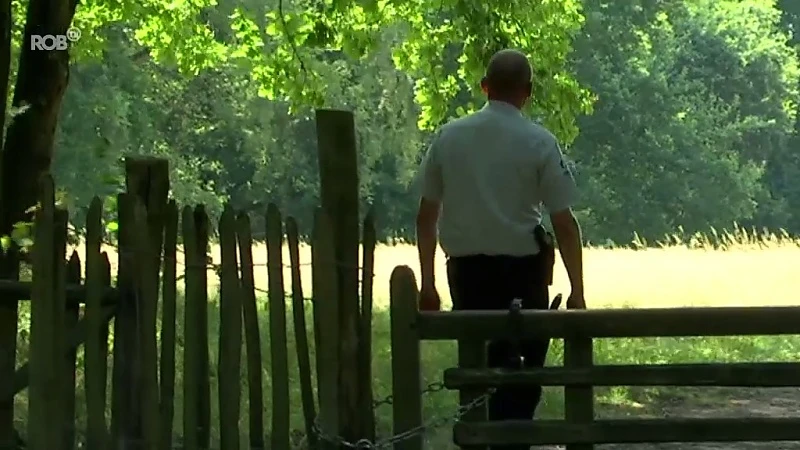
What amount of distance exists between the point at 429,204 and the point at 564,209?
591mm

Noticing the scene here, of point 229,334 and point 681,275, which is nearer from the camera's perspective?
point 229,334

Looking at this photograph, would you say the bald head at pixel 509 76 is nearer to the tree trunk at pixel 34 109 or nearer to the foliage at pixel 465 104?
the tree trunk at pixel 34 109

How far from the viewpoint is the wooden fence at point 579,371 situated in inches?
207

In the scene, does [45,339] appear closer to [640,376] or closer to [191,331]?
[191,331]

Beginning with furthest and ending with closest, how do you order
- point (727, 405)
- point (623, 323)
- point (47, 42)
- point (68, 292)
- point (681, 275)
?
point (681, 275) → point (727, 405) → point (47, 42) → point (68, 292) → point (623, 323)

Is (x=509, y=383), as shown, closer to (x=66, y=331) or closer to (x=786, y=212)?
(x=66, y=331)

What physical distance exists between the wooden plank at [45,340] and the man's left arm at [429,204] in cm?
156

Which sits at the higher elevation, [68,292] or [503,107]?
[503,107]

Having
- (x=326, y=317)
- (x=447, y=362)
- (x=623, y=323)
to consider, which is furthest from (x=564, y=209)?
(x=447, y=362)

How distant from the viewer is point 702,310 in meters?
5.23

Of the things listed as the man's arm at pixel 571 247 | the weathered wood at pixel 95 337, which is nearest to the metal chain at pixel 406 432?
the man's arm at pixel 571 247

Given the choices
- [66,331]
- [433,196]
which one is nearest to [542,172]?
[433,196]

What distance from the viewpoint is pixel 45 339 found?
5906mm

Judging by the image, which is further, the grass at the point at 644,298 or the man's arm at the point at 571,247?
the grass at the point at 644,298
